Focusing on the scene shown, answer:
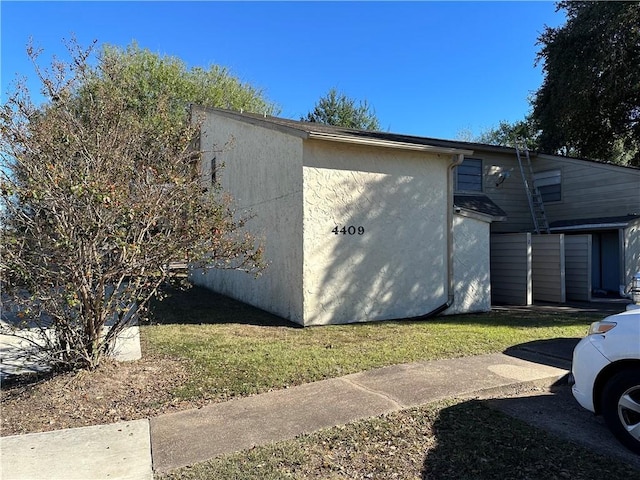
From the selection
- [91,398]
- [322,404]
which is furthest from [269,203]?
[322,404]

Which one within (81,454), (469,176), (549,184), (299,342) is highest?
(469,176)

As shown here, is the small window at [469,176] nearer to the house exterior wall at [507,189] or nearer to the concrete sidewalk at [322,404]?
the house exterior wall at [507,189]

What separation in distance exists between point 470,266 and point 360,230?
3.19 meters

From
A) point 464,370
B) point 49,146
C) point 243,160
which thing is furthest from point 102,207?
point 243,160

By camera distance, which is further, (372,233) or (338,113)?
(338,113)

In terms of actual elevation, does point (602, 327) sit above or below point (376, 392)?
above

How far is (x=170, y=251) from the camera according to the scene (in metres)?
5.53

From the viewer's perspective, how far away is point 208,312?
35.7ft

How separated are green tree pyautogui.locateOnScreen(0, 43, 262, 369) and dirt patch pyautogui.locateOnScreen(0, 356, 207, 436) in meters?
0.32

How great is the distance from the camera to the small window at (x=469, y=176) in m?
15.2

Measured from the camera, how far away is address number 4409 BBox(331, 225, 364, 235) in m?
9.45

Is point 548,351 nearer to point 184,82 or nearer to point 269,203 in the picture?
point 269,203

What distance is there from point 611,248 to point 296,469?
1496 centimetres

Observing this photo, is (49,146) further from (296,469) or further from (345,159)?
(345,159)
